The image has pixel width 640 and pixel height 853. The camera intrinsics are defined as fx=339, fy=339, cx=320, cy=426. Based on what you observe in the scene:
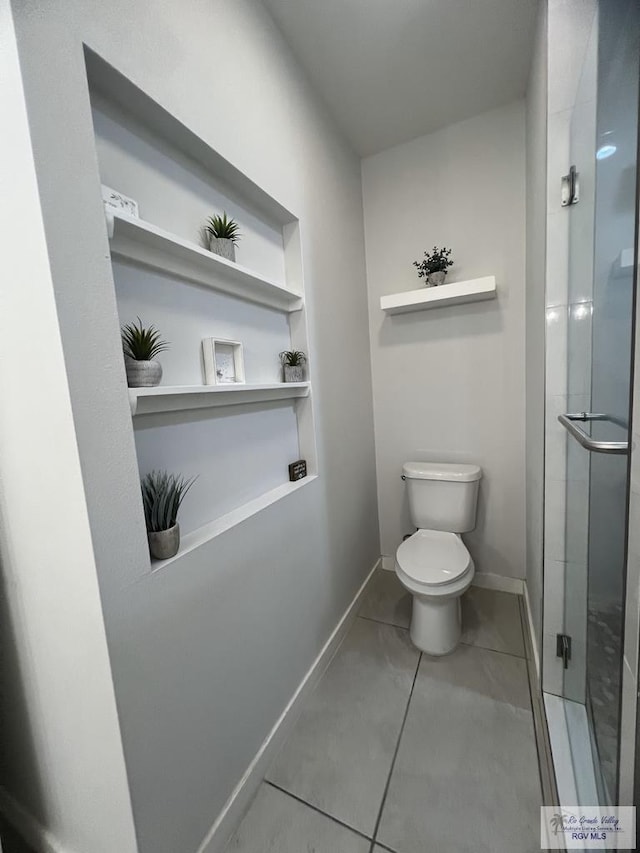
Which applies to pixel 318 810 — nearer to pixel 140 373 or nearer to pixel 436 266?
pixel 140 373

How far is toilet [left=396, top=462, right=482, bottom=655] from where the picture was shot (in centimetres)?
154

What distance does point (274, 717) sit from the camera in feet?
4.04

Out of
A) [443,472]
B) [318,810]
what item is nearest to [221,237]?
[443,472]

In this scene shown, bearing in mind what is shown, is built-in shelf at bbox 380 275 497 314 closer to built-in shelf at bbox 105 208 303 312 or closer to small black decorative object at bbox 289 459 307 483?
built-in shelf at bbox 105 208 303 312

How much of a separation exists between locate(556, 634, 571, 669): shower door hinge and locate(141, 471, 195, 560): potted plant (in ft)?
4.69

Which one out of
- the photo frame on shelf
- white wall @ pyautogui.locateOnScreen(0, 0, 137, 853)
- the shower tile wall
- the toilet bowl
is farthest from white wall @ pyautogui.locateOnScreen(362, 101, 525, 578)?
white wall @ pyautogui.locateOnScreen(0, 0, 137, 853)

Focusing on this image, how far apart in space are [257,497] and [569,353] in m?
1.27

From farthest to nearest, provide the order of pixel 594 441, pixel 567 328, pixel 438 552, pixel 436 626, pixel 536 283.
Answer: pixel 438 552 < pixel 436 626 < pixel 536 283 < pixel 567 328 < pixel 594 441

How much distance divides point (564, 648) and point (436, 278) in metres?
1.80

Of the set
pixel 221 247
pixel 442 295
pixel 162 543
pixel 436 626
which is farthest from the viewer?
pixel 442 295

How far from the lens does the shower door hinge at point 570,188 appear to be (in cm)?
111

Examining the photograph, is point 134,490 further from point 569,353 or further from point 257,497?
point 569,353

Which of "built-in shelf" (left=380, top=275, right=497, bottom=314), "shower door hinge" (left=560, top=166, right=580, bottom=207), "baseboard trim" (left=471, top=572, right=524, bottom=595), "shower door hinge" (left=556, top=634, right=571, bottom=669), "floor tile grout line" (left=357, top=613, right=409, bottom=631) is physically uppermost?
"shower door hinge" (left=560, top=166, right=580, bottom=207)

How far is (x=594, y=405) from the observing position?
103cm
